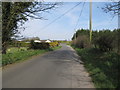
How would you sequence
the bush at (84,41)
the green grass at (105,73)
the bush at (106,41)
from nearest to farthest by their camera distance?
1. the green grass at (105,73)
2. the bush at (106,41)
3. the bush at (84,41)

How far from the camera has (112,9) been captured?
12.7 meters

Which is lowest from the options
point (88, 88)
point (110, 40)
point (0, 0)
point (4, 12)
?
point (88, 88)

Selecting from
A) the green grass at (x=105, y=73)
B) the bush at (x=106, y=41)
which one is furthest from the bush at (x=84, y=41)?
the green grass at (x=105, y=73)

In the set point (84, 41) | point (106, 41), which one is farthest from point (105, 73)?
point (84, 41)

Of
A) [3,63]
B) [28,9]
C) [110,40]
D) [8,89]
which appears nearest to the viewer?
[8,89]

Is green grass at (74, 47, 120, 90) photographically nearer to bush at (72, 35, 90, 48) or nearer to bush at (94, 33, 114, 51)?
bush at (94, 33, 114, 51)

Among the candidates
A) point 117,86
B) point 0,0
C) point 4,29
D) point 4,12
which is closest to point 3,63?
point 4,29

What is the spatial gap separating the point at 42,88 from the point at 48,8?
1164 centimetres

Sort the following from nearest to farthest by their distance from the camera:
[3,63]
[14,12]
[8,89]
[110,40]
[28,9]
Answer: [8,89], [3,63], [14,12], [28,9], [110,40]

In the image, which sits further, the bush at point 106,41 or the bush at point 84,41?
the bush at point 84,41

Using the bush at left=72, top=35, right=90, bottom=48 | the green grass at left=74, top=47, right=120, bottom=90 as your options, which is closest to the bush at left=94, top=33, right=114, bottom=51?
the green grass at left=74, top=47, right=120, bottom=90

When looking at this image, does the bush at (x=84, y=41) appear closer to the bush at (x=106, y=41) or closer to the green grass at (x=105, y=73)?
the bush at (x=106, y=41)

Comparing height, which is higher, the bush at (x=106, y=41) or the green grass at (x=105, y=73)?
the bush at (x=106, y=41)

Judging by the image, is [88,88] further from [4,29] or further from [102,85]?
[4,29]
